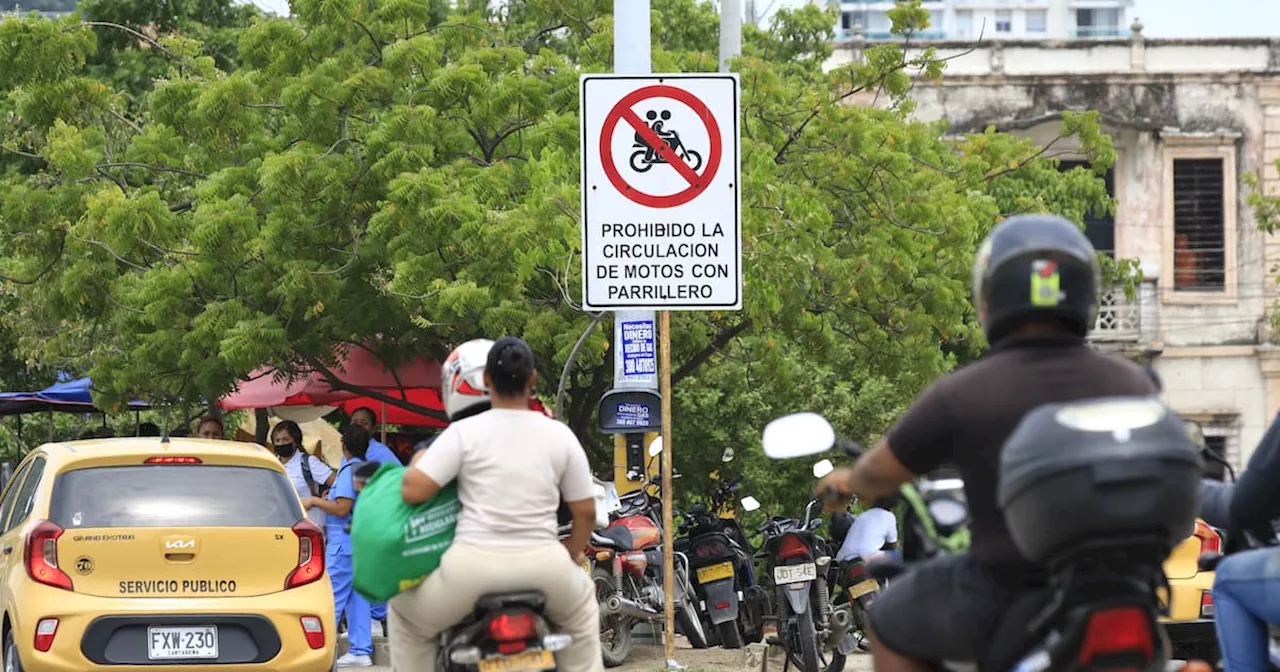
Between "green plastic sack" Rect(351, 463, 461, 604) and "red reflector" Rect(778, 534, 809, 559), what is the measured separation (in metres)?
6.56

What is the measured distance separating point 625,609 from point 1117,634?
9.94 metres

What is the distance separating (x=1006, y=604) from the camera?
457 centimetres

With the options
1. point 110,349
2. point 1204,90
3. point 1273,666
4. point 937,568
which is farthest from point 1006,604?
point 1204,90

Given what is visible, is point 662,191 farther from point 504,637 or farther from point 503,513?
point 504,637

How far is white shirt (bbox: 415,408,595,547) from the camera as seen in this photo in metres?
6.70

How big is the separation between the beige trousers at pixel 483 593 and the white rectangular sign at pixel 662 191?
447cm

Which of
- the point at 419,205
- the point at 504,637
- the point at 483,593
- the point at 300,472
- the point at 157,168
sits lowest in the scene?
the point at 300,472

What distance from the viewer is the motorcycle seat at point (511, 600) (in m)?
6.65

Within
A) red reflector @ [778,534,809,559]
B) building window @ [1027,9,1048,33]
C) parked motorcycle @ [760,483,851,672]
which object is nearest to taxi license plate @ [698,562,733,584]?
parked motorcycle @ [760,483,851,672]

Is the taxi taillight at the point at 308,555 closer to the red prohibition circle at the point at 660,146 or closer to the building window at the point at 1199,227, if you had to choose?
the red prohibition circle at the point at 660,146

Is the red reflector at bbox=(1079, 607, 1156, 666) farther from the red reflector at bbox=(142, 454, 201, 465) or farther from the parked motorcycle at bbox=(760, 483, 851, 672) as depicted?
the parked motorcycle at bbox=(760, 483, 851, 672)

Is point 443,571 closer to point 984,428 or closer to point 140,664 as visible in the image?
point 984,428

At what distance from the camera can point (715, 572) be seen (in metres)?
14.7

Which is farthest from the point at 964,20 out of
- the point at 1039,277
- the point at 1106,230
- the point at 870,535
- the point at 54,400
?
the point at 1039,277
